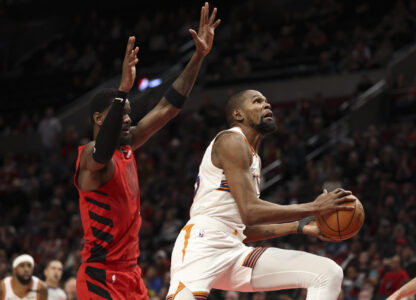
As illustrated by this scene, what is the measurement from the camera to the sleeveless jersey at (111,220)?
4.81 meters

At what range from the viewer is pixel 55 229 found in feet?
52.2

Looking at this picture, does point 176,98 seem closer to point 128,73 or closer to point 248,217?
point 128,73

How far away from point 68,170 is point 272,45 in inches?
260

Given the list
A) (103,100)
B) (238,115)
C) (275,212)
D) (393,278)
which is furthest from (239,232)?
(393,278)

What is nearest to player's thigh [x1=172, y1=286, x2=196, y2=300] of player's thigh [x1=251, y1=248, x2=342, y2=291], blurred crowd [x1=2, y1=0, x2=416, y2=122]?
player's thigh [x1=251, y1=248, x2=342, y2=291]

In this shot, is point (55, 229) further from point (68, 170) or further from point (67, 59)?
point (67, 59)

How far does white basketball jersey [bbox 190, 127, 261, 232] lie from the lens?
4938 mm

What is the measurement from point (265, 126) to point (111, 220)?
1331 mm

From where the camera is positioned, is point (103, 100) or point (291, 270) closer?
point (291, 270)

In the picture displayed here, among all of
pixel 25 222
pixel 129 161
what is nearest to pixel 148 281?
pixel 25 222

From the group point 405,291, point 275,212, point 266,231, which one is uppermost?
point 275,212

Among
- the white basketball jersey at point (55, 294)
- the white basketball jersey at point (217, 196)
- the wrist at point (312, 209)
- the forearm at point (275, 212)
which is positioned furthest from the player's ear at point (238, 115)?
the white basketball jersey at point (55, 294)

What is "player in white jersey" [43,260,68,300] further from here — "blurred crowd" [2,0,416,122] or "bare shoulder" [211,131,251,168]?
"blurred crowd" [2,0,416,122]

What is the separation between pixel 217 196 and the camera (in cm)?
495
